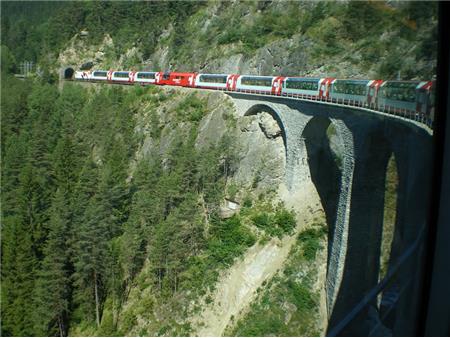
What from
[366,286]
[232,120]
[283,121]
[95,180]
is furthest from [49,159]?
[283,121]

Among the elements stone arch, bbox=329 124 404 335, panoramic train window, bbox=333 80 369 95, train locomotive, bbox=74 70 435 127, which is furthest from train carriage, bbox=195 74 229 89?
stone arch, bbox=329 124 404 335

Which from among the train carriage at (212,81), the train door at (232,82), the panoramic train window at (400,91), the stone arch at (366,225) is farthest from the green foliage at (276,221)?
the train carriage at (212,81)

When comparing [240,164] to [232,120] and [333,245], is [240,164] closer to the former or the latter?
[232,120]

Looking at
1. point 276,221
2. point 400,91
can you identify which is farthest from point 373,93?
point 276,221

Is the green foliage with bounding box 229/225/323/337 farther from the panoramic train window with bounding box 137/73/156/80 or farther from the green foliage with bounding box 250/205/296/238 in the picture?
the panoramic train window with bounding box 137/73/156/80

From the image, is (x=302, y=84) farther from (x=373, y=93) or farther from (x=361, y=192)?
(x=373, y=93)

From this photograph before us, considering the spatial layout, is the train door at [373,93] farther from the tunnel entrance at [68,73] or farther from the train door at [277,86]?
the train door at [277,86]
